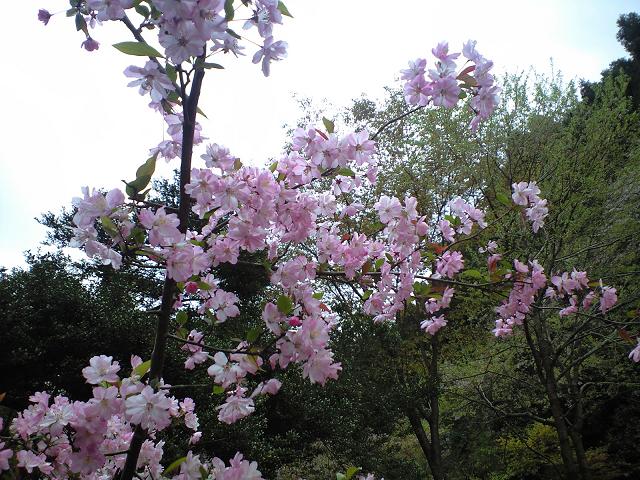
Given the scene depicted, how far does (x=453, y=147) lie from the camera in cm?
723

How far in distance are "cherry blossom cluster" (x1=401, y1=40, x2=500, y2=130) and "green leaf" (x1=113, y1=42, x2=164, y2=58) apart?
0.83 metres

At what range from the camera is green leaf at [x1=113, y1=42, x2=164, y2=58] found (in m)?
1.00

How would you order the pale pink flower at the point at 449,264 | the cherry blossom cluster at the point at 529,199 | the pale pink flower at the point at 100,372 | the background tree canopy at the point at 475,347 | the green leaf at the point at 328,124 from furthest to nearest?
the background tree canopy at the point at 475,347 → the pale pink flower at the point at 449,264 → the cherry blossom cluster at the point at 529,199 → the green leaf at the point at 328,124 → the pale pink flower at the point at 100,372

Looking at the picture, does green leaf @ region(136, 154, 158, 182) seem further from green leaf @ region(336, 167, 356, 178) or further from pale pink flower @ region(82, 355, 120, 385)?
green leaf @ region(336, 167, 356, 178)

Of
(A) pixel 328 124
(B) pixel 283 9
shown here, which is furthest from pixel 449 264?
(B) pixel 283 9

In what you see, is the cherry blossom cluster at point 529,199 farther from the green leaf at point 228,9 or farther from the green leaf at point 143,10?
the green leaf at point 143,10

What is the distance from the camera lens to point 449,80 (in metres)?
1.46

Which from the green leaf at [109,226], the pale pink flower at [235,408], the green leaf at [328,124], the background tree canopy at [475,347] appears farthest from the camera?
the background tree canopy at [475,347]

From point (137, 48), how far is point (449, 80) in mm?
916

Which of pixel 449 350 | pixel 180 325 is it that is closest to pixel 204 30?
pixel 180 325

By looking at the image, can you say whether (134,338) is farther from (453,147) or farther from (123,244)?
(123,244)

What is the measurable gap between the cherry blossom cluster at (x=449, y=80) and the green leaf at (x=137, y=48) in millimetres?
830

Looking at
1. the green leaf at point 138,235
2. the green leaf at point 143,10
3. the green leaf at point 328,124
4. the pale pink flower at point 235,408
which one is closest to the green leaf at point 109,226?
the green leaf at point 138,235

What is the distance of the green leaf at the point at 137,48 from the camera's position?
1.00 m
